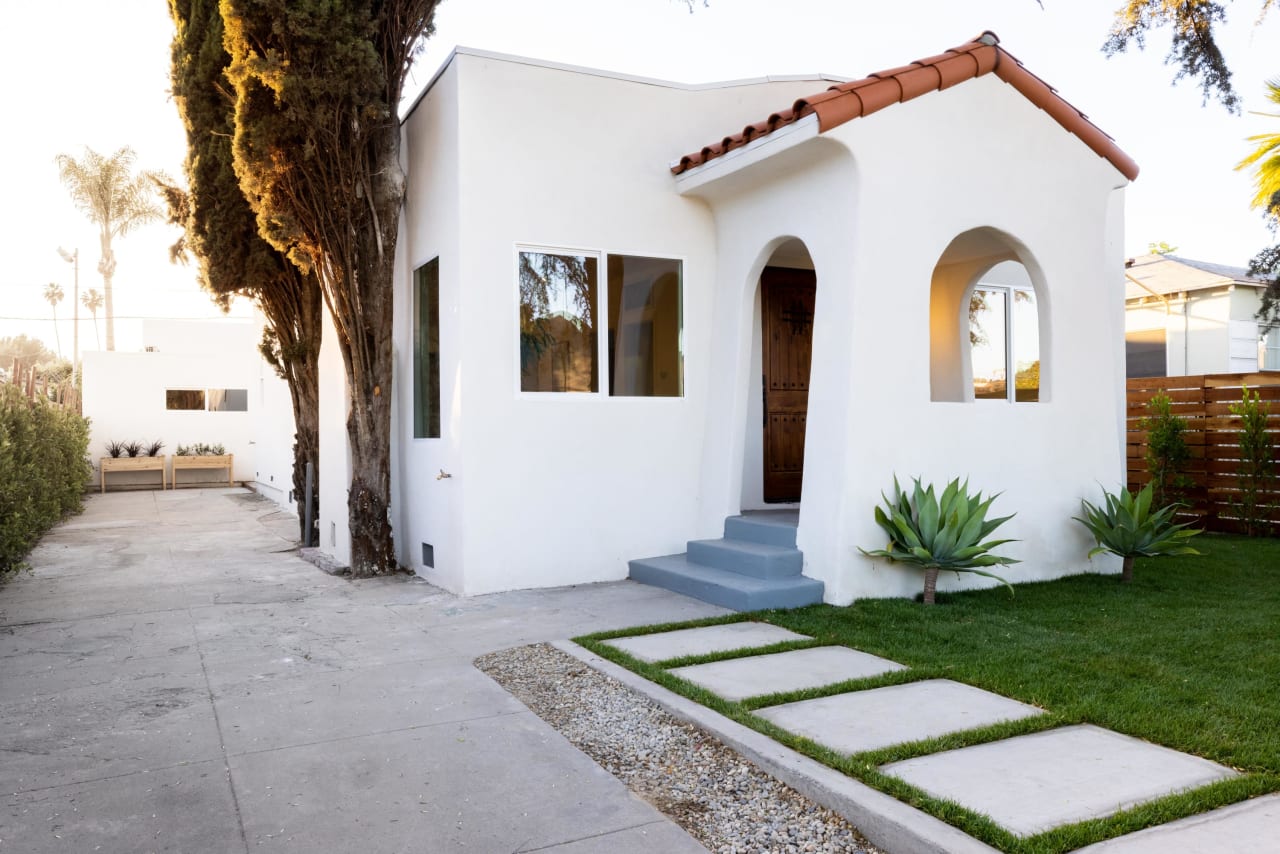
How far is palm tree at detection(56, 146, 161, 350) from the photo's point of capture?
90.0 ft

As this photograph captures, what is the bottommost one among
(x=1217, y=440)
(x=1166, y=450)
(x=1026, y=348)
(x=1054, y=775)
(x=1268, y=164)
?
(x=1054, y=775)

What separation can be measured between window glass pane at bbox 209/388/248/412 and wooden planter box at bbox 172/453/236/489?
1454 millimetres

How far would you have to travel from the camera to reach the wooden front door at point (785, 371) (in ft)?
28.2

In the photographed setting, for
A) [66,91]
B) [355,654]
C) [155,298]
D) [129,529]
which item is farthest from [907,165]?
[155,298]

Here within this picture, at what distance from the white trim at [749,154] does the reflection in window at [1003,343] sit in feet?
9.56

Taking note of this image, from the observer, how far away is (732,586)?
6.35 metres

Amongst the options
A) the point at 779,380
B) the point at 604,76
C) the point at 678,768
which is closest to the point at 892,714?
the point at 678,768

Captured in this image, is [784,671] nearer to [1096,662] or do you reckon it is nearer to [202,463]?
[1096,662]

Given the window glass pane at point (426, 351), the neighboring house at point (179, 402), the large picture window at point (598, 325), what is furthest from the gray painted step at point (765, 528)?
the neighboring house at point (179, 402)

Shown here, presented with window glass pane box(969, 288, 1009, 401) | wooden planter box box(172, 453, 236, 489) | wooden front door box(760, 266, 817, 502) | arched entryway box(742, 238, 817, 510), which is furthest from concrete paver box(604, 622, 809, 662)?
wooden planter box box(172, 453, 236, 489)

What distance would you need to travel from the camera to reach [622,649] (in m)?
5.25

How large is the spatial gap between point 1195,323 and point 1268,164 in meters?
7.03

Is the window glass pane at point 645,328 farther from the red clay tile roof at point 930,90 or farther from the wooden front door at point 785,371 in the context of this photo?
the wooden front door at point 785,371

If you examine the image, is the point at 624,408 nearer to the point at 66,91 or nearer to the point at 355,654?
the point at 355,654
